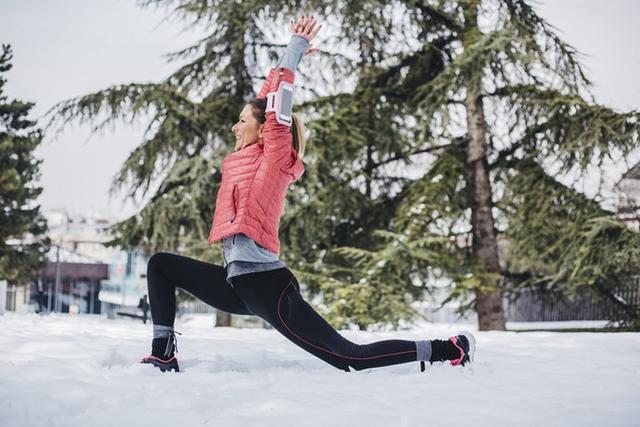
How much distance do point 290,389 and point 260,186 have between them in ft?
2.64

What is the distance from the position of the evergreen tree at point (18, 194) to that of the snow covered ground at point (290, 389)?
696 inches

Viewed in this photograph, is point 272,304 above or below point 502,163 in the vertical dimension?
below

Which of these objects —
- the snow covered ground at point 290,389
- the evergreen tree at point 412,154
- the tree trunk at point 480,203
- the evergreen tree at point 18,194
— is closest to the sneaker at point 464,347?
the snow covered ground at point 290,389

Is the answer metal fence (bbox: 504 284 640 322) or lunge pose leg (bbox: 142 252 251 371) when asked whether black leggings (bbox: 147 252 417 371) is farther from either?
metal fence (bbox: 504 284 640 322)

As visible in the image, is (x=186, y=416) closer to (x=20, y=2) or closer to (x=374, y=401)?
(x=374, y=401)

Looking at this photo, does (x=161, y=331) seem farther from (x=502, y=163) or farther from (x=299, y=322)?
(x=502, y=163)

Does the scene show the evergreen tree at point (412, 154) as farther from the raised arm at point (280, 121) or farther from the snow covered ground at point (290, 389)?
the raised arm at point (280, 121)

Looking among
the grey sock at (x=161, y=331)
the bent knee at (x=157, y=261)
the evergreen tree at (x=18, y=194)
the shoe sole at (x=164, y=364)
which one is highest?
the evergreen tree at (x=18, y=194)

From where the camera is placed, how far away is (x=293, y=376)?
105 inches

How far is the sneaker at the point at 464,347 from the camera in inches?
109

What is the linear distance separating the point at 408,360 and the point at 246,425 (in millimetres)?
1045

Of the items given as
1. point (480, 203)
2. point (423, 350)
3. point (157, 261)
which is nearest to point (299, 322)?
point (423, 350)

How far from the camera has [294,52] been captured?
8.55ft

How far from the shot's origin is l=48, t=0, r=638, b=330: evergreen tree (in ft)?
22.5
